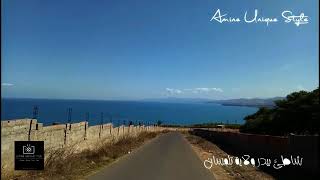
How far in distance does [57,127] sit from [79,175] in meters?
3.33

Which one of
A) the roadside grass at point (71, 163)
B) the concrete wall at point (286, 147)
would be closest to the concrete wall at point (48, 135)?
the roadside grass at point (71, 163)

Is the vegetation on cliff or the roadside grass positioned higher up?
the vegetation on cliff

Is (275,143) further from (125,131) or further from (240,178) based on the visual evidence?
(125,131)

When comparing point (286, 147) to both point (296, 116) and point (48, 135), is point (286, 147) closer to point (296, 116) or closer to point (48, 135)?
point (48, 135)

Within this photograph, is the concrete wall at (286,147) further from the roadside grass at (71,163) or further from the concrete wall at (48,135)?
the concrete wall at (48,135)

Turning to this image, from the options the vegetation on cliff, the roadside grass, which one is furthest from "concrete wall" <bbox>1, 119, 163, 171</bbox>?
the vegetation on cliff

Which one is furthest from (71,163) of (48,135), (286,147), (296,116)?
(296,116)

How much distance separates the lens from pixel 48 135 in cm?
1688

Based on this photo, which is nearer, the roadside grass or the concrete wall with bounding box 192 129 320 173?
the roadside grass

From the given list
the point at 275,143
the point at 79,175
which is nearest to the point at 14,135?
the point at 79,175

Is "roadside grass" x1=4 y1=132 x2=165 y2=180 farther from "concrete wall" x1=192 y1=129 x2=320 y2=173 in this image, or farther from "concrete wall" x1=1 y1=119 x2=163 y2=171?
"concrete wall" x1=192 y1=129 x2=320 y2=173

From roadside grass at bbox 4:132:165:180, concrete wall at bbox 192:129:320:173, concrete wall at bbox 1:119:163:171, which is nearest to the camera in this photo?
concrete wall at bbox 1:119:163:171

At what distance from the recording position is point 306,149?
16578mm

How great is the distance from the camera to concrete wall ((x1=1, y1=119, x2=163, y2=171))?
13212 millimetres
